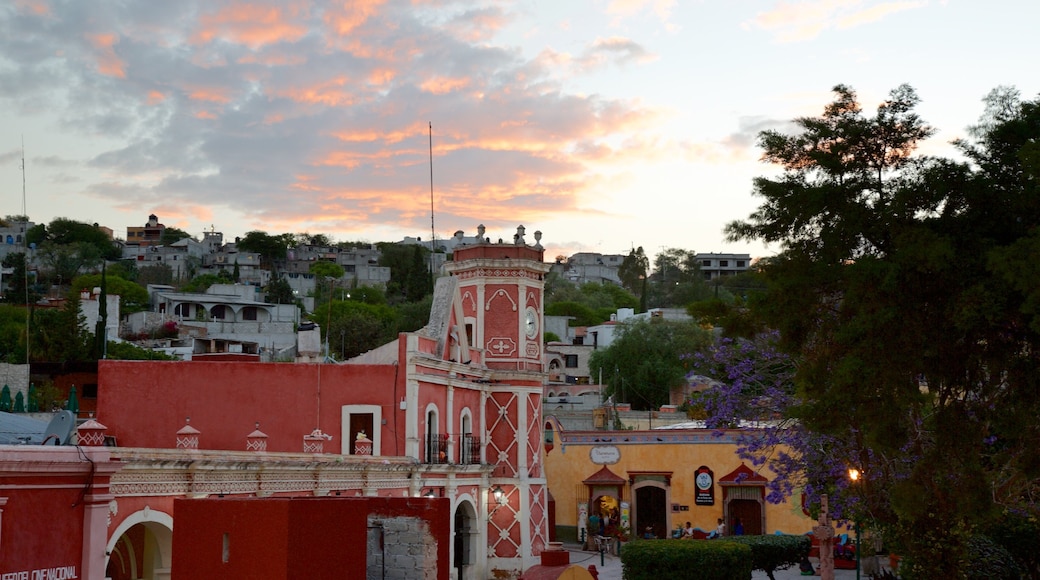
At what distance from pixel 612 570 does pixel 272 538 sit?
2418cm

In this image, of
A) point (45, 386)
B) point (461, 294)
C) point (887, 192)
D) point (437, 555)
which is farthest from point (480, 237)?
point (437, 555)

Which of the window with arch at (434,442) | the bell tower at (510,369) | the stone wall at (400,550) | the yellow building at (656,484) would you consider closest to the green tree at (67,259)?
the yellow building at (656,484)

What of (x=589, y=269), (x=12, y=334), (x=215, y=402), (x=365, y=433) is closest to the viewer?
(x=215, y=402)

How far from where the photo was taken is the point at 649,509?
136 feet

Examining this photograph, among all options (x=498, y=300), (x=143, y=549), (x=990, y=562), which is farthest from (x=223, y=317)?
(x=990, y=562)

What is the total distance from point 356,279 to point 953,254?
128m

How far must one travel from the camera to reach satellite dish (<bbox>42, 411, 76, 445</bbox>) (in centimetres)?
1334

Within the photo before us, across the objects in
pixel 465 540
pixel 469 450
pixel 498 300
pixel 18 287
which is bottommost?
pixel 465 540

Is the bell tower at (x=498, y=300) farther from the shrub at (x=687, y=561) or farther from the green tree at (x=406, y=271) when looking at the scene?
the green tree at (x=406, y=271)

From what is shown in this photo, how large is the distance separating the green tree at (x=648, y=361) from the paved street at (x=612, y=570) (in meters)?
26.7

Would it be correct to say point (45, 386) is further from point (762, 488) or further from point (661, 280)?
point (661, 280)

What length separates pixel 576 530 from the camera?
4231 cm

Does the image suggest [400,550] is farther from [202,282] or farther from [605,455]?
[202,282]

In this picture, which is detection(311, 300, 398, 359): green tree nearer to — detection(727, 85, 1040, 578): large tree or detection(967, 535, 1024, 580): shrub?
detection(967, 535, 1024, 580): shrub
